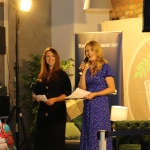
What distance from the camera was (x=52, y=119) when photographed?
4766mm

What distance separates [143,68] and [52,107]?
1826 millimetres

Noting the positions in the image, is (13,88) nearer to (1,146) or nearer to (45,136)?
(45,136)

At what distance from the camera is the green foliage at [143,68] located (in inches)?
235

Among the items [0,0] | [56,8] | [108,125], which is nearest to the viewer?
[108,125]

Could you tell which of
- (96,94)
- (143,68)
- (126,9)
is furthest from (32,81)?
(126,9)

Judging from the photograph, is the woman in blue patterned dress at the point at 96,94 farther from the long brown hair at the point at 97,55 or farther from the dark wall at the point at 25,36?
the dark wall at the point at 25,36

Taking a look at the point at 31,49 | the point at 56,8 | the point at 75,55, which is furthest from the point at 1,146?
the point at 56,8

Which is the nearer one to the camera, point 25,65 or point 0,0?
point 0,0

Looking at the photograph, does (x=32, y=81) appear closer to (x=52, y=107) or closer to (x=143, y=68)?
(x=52, y=107)

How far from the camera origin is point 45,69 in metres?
4.83

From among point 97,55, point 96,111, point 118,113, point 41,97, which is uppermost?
point 97,55

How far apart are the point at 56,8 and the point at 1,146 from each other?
11.6 feet

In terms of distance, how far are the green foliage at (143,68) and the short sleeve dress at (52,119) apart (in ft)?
5.26

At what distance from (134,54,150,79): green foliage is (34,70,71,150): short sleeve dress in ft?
5.26
